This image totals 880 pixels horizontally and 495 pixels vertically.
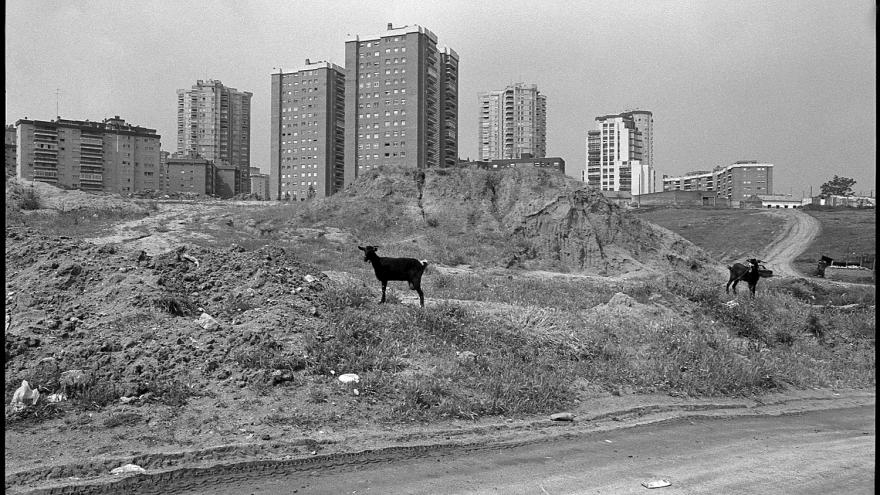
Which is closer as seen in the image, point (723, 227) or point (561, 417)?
point (561, 417)

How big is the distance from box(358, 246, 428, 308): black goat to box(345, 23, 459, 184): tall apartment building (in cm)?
6824

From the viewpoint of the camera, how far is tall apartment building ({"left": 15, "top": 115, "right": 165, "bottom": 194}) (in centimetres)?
7838

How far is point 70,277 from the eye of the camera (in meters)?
11.4

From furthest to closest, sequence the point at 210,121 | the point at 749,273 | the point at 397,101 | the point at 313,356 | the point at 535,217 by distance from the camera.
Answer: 1. the point at 210,121
2. the point at 397,101
3. the point at 535,217
4. the point at 749,273
5. the point at 313,356

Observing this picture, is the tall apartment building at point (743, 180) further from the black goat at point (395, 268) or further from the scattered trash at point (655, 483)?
the scattered trash at point (655, 483)

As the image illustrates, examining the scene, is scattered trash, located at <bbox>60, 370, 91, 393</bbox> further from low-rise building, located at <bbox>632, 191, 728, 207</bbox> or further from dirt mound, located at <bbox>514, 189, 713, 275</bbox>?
low-rise building, located at <bbox>632, 191, 728, 207</bbox>

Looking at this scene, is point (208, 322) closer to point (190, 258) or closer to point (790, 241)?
point (190, 258)

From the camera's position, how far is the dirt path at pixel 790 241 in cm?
5579

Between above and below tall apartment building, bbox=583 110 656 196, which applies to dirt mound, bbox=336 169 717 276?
below

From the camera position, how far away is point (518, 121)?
133000 millimetres

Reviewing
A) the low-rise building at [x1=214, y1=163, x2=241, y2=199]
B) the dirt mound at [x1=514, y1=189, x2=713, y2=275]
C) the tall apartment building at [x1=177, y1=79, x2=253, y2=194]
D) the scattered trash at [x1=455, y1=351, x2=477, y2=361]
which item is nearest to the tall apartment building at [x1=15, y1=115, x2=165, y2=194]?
→ the low-rise building at [x1=214, y1=163, x2=241, y2=199]

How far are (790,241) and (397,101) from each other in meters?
50.6

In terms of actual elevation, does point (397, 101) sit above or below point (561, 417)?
above

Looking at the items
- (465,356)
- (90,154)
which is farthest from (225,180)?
(465,356)
